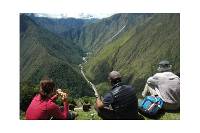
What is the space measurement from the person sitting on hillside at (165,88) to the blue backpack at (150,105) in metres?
0.34

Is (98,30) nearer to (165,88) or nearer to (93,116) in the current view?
(165,88)

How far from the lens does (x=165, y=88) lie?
1119cm

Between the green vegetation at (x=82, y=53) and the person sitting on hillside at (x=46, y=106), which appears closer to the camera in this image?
the person sitting on hillside at (x=46, y=106)

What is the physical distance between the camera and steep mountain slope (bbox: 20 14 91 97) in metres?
32.7

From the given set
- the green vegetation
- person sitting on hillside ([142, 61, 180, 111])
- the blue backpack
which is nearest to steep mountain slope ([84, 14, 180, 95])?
the green vegetation

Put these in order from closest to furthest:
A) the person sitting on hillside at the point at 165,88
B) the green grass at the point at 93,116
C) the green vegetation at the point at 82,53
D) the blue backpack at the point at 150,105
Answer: the blue backpack at the point at 150,105, the green grass at the point at 93,116, the person sitting on hillside at the point at 165,88, the green vegetation at the point at 82,53

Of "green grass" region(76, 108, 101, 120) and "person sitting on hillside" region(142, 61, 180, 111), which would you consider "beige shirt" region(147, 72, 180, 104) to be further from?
"green grass" region(76, 108, 101, 120)

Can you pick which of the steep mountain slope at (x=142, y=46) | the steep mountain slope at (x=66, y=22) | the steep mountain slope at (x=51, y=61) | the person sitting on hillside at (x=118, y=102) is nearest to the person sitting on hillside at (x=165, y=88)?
the person sitting on hillside at (x=118, y=102)

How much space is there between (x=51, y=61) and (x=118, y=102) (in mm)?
43272

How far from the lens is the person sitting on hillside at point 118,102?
31.5 feet

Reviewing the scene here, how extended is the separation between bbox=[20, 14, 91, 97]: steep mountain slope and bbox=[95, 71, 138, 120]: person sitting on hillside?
751 inches

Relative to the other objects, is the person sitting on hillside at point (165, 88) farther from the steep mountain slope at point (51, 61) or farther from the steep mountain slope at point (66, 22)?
the steep mountain slope at point (66, 22)

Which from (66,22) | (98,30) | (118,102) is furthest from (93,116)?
(98,30)

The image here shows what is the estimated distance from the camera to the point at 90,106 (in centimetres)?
1168
